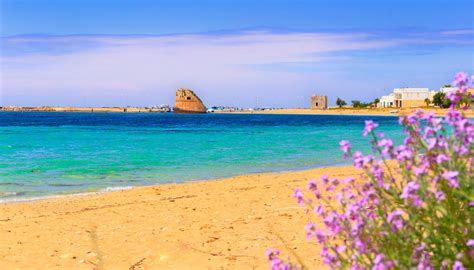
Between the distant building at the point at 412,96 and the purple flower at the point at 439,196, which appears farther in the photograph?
the distant building at the point at 412,96

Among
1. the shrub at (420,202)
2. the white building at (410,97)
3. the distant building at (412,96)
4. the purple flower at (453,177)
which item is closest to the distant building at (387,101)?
the white building at (410,97)

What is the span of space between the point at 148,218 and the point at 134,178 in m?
8.55

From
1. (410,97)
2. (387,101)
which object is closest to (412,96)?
(410,97)

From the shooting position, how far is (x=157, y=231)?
863 centimetres

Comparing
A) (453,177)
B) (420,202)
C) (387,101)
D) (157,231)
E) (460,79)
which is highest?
(460,79)

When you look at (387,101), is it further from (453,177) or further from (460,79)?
(453,177)

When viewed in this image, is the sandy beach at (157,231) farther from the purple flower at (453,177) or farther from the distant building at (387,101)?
the distant building at (387,101)

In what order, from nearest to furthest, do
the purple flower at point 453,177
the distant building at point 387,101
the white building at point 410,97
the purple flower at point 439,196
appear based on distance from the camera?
the purple flower at point 453,177
the purple flower at point 439,196
the white building at point 410,97
the distant building at point 387,101

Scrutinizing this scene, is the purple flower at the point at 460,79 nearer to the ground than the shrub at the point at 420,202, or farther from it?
farther from it

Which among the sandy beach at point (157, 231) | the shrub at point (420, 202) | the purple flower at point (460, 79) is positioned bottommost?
the sandy beach at point (157, 231)

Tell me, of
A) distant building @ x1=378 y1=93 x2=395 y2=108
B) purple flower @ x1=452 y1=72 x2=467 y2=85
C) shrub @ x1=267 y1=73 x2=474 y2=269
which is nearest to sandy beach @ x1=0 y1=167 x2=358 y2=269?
shrub @ x1=267 y1=73 x2=474 y2=269

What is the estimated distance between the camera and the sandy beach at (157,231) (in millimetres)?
6895

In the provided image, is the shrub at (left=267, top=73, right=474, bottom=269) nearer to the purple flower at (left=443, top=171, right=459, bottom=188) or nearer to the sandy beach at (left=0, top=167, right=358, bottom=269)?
the purple flower at (left=443, top=171, right=459, bottom=188)

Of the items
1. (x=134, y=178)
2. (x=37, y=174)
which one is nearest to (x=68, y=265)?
(x=134, y=178)
